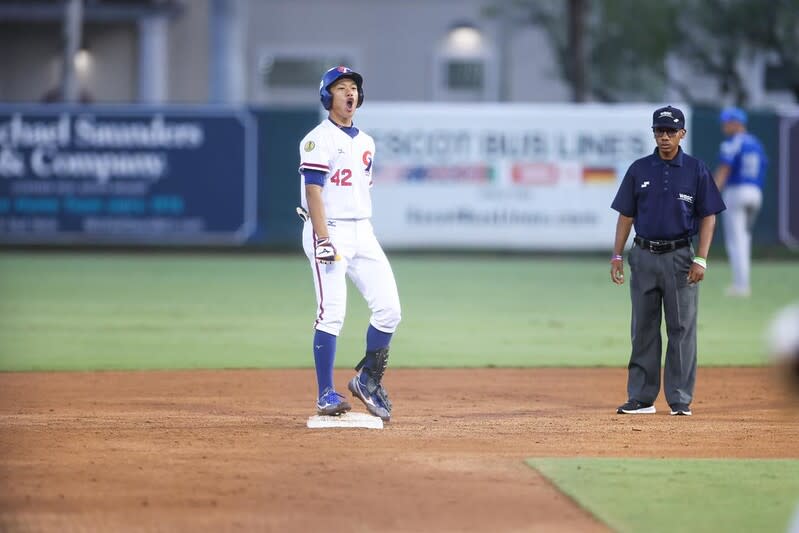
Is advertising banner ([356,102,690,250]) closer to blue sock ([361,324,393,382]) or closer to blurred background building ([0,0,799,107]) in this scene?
blurred background building ([0,0,799,107])

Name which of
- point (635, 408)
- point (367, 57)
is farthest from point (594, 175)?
point (635, 408)

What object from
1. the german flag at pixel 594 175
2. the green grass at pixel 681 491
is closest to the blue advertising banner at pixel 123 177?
the german flag at pixel 594 175

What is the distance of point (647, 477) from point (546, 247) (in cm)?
1845

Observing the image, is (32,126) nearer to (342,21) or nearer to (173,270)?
(173,270)

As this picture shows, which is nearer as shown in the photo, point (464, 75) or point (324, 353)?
point (324, 353)

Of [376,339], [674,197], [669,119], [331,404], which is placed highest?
[669,119]

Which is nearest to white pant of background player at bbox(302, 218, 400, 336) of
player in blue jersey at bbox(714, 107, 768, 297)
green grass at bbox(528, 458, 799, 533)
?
green grass at bbox(528, 458, 799, 533)

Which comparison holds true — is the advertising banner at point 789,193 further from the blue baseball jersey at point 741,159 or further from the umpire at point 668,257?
the umpire at point 668,257

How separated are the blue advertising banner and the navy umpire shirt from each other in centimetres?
1675

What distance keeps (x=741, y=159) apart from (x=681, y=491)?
1203 centimetres

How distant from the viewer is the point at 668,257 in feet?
31.2

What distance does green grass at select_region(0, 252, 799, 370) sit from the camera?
13.2 meters

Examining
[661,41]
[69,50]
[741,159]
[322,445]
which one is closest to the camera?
[322,445]

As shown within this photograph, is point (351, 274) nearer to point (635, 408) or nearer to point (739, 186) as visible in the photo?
point (635, 408)
